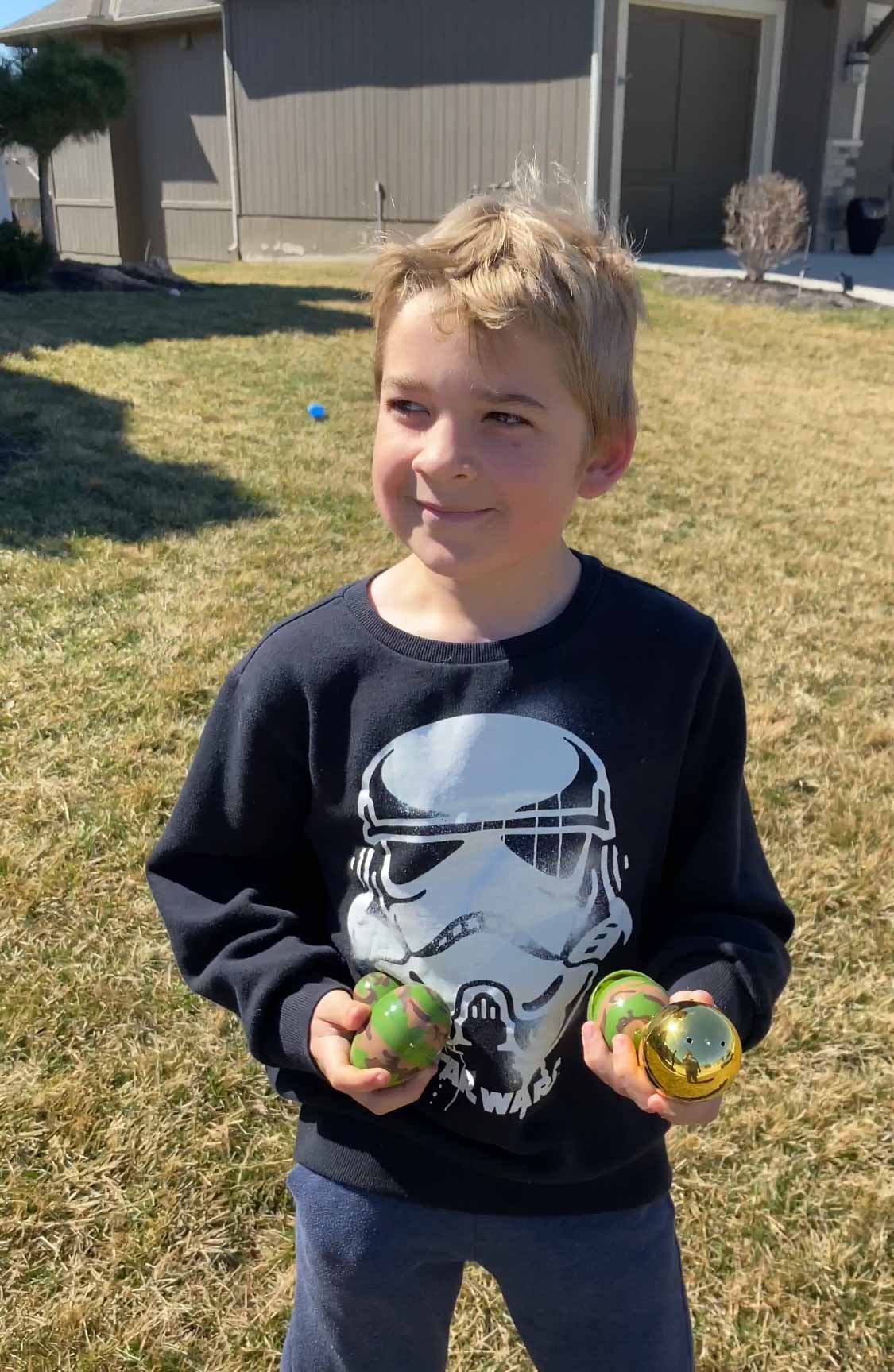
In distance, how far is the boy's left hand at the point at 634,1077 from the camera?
1.20 meters

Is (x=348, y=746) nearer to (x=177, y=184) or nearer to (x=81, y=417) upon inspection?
(x=81, y=417)

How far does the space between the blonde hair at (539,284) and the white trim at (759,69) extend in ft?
47.1

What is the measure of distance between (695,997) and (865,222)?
17706 millimetres

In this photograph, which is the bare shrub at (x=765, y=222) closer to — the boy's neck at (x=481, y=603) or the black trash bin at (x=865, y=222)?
the black trash bin at (x=865, y=222)

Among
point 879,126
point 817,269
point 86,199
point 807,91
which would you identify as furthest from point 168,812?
point 86,199

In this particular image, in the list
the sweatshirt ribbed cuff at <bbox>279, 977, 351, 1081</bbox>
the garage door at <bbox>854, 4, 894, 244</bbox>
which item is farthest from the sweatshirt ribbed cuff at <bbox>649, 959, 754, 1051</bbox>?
the garage door at <bbox>854, 4, 894, 244</bbox>

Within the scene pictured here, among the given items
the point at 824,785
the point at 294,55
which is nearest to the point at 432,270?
the point at 824,785

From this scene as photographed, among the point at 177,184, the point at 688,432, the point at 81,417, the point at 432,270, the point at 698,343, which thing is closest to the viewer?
the point at 432,270

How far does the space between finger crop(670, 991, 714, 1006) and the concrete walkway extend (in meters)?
12.9

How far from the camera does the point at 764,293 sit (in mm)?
12844

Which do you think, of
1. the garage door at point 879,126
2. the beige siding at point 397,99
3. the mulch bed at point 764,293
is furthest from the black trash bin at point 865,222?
the beige siding at point 397,99

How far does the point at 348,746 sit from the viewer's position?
1390 mm

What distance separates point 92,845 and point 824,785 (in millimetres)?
2228

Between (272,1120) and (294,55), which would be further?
(294,55)
